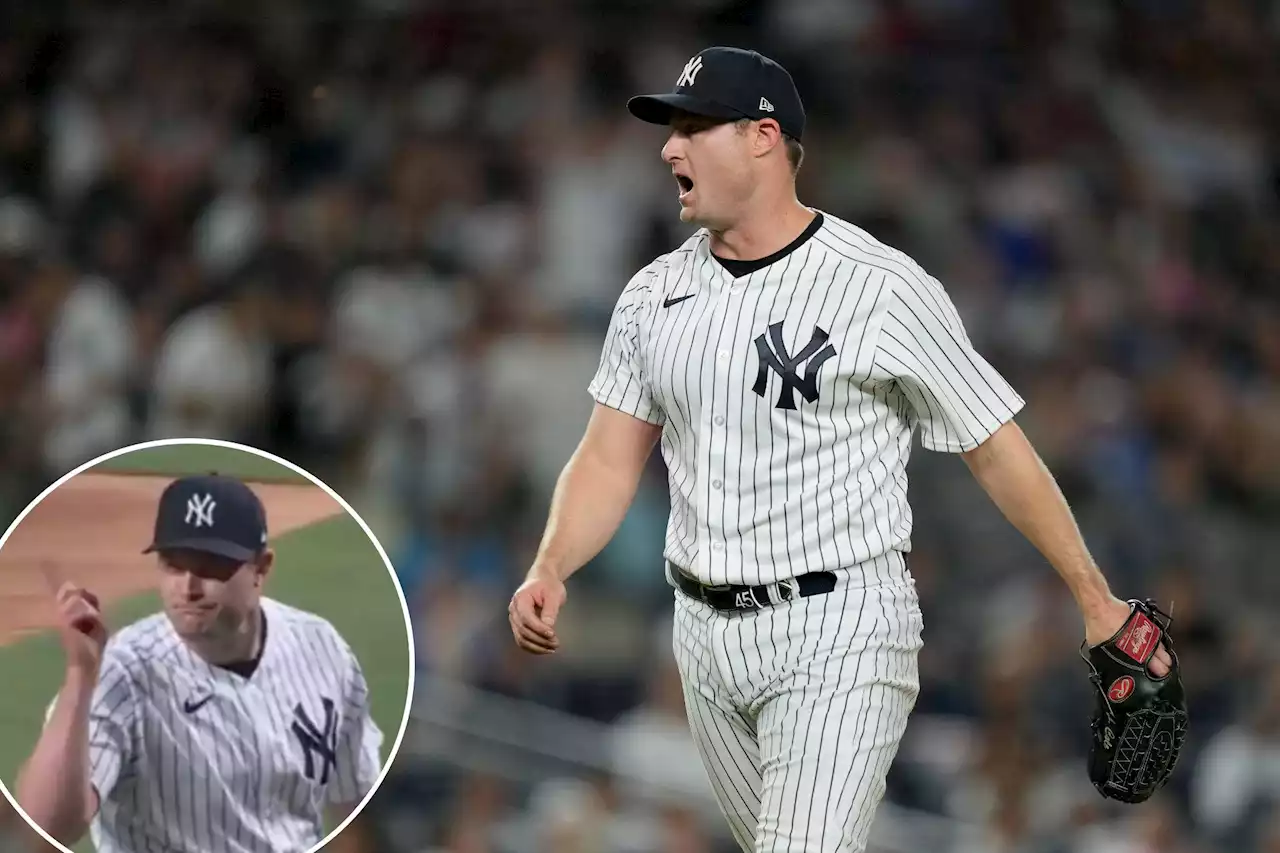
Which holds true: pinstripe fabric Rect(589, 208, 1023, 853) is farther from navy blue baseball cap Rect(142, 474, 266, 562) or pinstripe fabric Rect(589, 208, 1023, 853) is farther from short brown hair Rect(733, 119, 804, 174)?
navy blue baseball cap Rect(142, 474, 266, 562)

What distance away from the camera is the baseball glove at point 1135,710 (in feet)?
11.8

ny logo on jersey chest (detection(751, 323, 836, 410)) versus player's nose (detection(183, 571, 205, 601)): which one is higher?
ny logo on jersey chest (detection(751, 323, 836, 410))

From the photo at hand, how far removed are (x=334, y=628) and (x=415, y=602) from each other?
4014 millimetres

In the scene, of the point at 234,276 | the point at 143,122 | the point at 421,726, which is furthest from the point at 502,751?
the point at 143,122

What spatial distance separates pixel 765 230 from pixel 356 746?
3.89 ft

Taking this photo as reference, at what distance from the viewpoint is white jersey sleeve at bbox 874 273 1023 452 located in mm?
3525

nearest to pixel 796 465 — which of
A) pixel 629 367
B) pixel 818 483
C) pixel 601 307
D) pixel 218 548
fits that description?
pixel 818 483

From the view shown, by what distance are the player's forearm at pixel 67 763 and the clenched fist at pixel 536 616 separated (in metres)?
0.72

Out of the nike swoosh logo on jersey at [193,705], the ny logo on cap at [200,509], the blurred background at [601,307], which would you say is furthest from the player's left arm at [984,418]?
the blurred background at [601,307]

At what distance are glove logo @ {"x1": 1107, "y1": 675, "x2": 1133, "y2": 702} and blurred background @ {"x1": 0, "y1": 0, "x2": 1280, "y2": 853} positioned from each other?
9.70 feet

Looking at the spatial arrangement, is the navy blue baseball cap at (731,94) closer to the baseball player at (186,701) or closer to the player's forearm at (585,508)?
the player's forearm at (585,508)

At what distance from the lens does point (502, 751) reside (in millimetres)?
6816

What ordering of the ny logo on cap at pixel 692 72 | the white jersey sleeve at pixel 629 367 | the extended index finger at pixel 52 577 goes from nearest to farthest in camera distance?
the extended index finger at pixel 52 577
the ny logo on cap at pixel 692 72
the white jersey sleeve at pixel 629 367

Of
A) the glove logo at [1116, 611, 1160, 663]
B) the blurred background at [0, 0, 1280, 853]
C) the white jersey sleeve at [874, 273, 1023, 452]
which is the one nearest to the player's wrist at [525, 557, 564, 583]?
the white jersey sleeve at [874, 273, 1023, 452]
